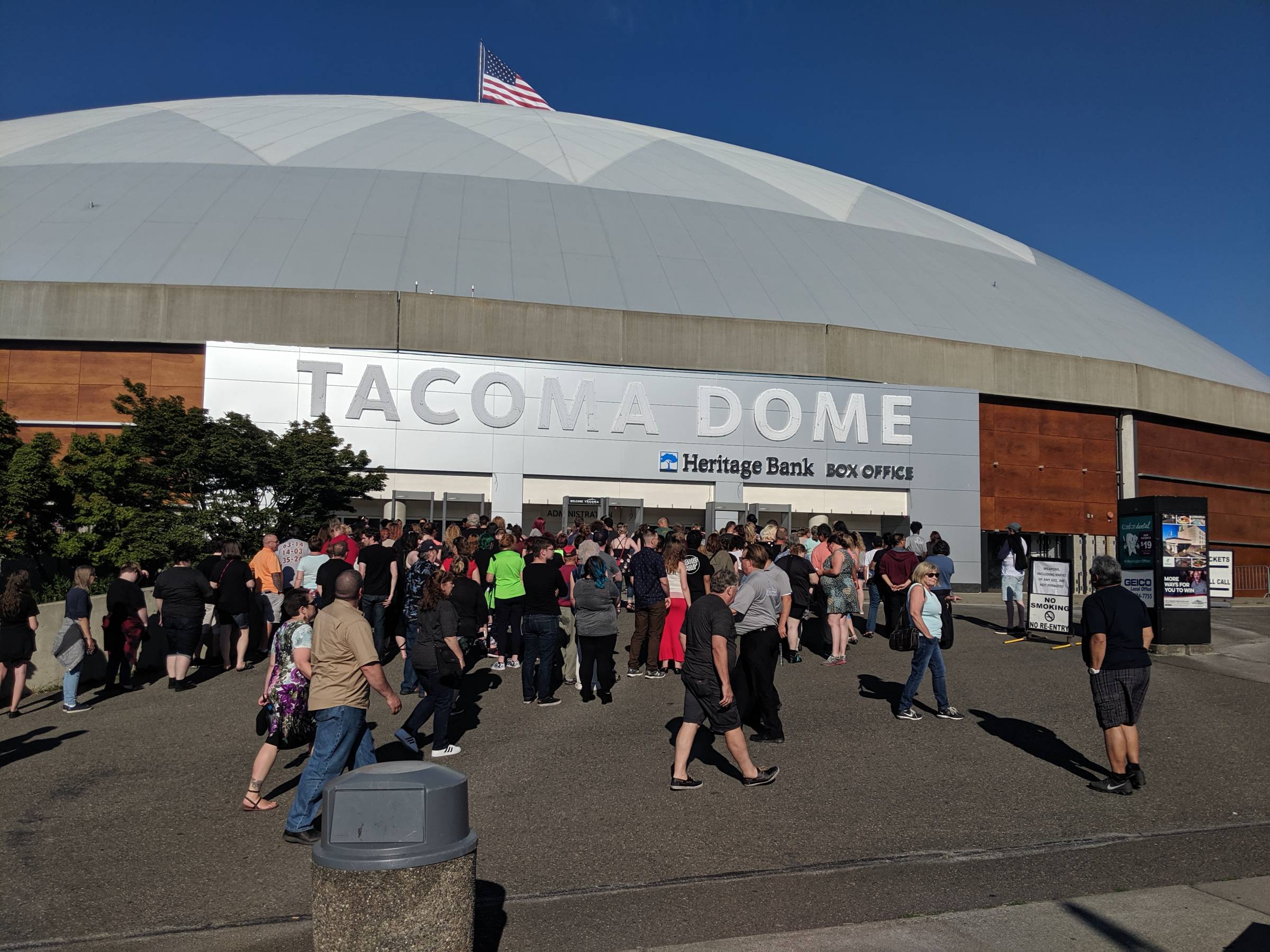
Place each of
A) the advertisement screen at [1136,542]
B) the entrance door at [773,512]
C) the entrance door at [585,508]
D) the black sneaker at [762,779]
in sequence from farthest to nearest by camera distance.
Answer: the entrance door at [773,512], the entrance door at [585,508], the advertisement screen at [1136,542], the black sneaker at [762,779]

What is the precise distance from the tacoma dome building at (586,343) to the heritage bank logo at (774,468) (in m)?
0.07

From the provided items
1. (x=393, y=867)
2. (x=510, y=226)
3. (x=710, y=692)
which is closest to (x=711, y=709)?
(x=710, y=692)

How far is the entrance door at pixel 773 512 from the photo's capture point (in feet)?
80.7

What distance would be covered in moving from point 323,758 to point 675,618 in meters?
5.75

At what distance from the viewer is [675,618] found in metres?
11.2

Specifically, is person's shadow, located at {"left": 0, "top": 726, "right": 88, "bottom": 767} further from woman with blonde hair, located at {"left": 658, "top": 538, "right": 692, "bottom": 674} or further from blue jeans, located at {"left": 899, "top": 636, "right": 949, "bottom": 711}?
blue jeans, located at {"left": 899, "top": 636, "right": 949, "bottom": 711}

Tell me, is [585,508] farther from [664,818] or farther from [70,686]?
[664,818]

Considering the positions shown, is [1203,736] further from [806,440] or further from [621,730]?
[806,440]

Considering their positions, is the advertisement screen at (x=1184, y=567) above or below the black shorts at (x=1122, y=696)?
above

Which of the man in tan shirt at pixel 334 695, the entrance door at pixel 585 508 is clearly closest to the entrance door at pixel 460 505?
the entrance door at pixel 585 508

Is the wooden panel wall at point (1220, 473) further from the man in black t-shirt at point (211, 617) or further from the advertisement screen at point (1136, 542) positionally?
the man in black t-shirt at point (211, 617)

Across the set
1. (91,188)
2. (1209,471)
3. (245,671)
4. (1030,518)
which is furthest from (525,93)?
(245,671)

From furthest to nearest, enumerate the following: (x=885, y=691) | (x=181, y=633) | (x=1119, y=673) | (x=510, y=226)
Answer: (x=510, y=226) < (x=181, y=633) < (x=885, y=691) < (x=1119, y=673)

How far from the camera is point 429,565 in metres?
10.6
